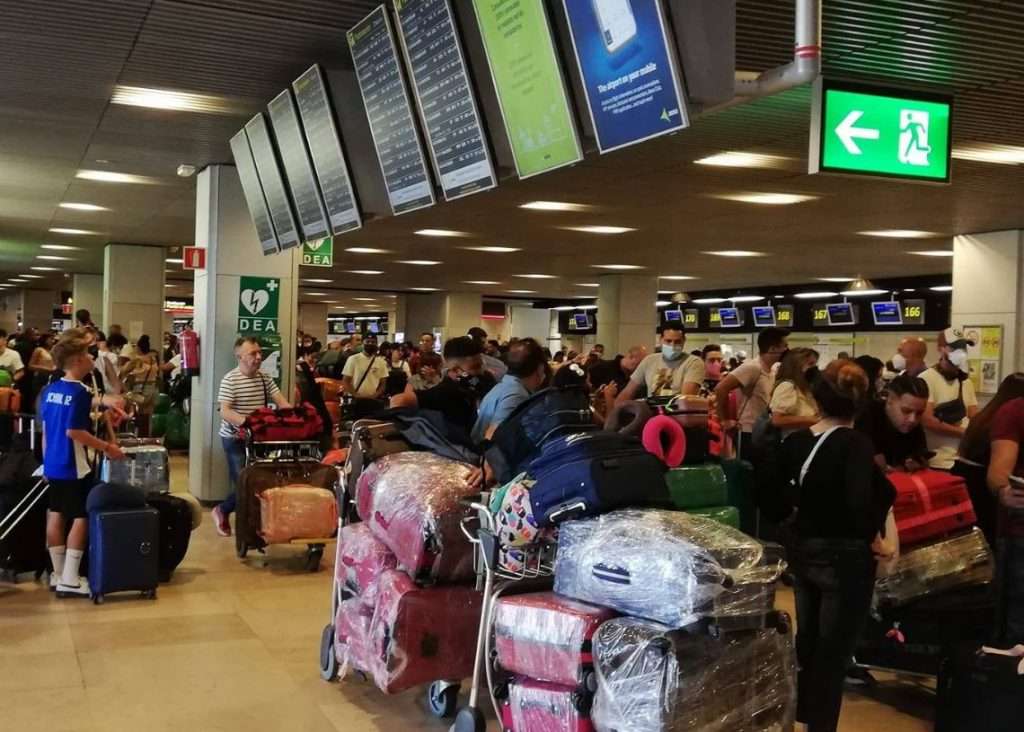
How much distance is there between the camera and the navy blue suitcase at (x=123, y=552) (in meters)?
6.77

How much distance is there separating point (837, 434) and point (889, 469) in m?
1.48

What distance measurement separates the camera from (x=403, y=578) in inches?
172

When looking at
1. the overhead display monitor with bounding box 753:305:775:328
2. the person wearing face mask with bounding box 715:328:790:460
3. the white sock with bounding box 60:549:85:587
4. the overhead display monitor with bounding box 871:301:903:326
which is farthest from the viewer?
the overhead display monitor with bounding box 753:305:775:328

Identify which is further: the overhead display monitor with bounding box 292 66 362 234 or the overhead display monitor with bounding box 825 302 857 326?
the overhead display monitor with bounding box 825 302 857 326

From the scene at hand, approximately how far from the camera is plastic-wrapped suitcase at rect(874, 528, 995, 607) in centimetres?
511

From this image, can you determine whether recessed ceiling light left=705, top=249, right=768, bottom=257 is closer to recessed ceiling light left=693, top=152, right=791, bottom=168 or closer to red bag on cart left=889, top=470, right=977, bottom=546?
recessed ceiling light left=693, top=152, right=791, bottom=168

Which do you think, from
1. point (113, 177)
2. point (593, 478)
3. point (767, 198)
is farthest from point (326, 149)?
point (767, 198)

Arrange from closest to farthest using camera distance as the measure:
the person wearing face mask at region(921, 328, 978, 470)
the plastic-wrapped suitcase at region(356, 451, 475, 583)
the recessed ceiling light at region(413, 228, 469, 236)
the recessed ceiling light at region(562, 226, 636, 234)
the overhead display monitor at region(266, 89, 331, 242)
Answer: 1. the plastic-wrapped suitcase at region(356, 451, 475, 583)
2. the overhead display monitor at region(266, 89, 331, 242)
3. the person wearing face mask at region(921, 328, 978, 470)
4. the recessed ceiling light at region(562, 226, 636, 234)
5. the recessed ceiling light at region(413, 228, 469, 236)

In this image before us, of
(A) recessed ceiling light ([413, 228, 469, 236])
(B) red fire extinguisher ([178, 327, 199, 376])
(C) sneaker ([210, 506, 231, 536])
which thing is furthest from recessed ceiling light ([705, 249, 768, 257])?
(C) sneaker ([210, 506, 231, 536])

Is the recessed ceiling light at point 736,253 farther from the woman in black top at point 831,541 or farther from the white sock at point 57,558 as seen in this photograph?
the woman in black top at point 831,541

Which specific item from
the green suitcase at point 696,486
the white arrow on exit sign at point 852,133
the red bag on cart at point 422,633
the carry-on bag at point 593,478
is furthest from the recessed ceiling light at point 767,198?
the carry-on bag at point 593,478

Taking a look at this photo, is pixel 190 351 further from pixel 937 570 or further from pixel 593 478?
pixel 593 478

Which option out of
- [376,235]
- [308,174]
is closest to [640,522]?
[308,174]

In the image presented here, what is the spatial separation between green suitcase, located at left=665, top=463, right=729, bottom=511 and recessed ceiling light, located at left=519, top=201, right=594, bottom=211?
7396mm
